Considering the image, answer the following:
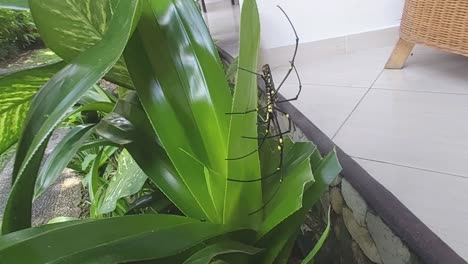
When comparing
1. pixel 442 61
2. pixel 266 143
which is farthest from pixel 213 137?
pixel 442 61

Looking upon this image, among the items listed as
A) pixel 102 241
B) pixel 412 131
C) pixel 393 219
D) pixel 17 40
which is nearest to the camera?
pixel 102 241

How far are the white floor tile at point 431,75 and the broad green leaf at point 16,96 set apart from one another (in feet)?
3.47

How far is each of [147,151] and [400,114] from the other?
768 millimetres

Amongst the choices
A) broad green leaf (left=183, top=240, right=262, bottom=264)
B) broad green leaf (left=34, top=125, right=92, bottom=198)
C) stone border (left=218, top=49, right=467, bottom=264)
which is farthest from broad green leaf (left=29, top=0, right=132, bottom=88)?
stone border (left=218, top=49, right=467, bottom=264)

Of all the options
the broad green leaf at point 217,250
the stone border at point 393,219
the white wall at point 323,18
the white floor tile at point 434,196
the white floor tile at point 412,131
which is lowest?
the white floor tile at point 412,131

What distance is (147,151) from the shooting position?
0.46m

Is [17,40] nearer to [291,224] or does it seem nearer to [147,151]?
[147,151]

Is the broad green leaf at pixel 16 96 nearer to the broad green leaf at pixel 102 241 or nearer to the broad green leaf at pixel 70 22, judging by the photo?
the broad green leaf at pixel 70 22

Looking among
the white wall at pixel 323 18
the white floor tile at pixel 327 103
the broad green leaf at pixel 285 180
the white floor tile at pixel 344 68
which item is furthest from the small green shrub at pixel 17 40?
the broad green leaf at pixel 285 180

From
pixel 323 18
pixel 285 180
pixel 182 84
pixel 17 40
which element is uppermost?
pixel 182 84

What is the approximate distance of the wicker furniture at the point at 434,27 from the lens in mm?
1046

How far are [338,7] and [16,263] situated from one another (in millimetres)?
1541

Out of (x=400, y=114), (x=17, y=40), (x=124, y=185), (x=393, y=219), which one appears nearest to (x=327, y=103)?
(x=400, y=114)

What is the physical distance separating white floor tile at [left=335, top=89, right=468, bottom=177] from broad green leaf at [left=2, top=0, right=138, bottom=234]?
2.14 feet
